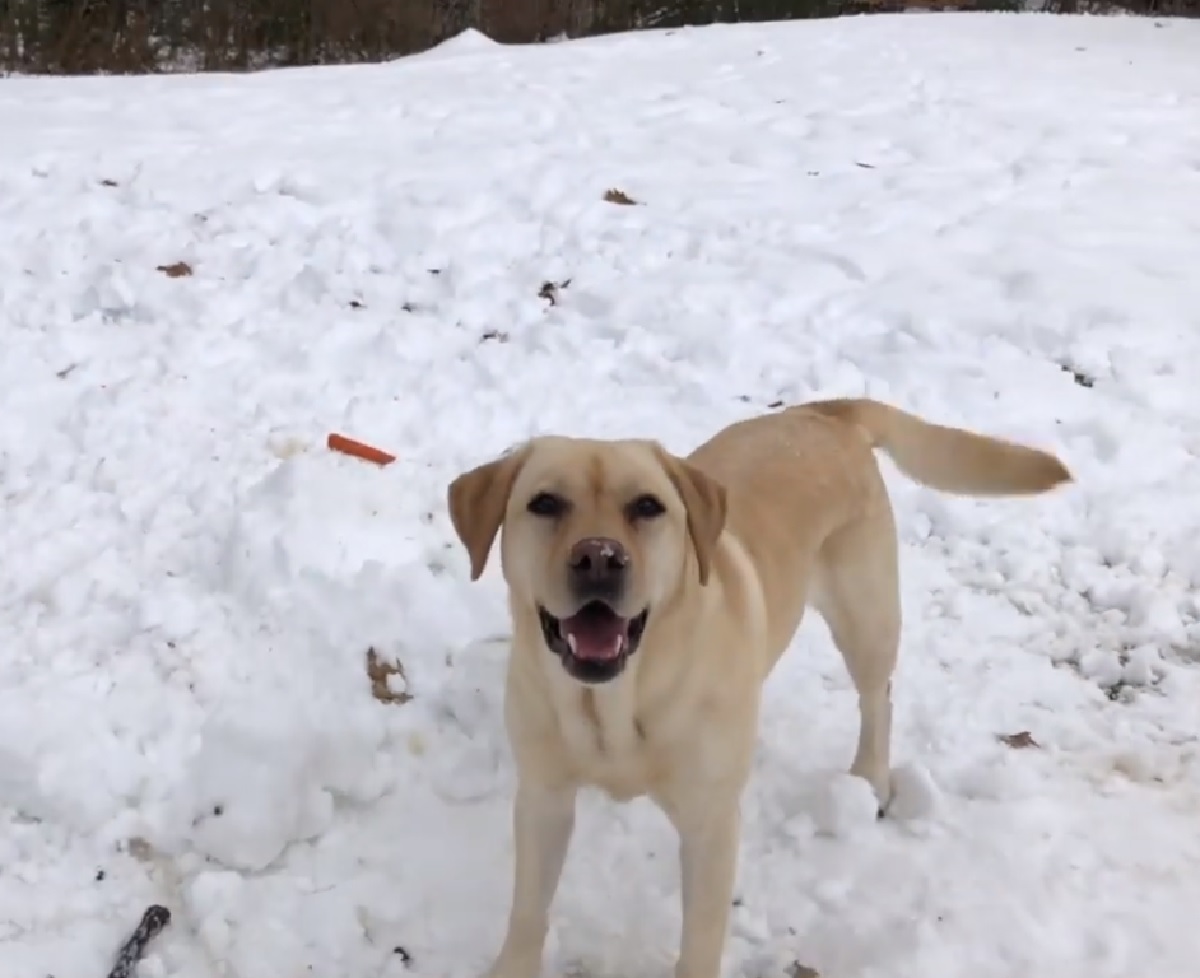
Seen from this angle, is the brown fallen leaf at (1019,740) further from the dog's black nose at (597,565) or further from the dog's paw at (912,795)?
the dog's black nose at (597,565)

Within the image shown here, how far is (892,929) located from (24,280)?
4465 mm

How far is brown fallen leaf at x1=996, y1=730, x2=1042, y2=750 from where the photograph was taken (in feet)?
10.9

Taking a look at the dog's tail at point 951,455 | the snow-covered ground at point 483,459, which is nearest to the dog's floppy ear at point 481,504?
the snow-covered ground at point 483,459

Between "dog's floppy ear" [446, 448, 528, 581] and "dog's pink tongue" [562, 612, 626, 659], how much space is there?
257 millimetres

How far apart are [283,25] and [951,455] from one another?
9.54m

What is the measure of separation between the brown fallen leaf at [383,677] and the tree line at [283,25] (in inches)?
327

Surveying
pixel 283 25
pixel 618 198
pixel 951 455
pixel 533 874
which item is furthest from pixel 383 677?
pixel 283 25

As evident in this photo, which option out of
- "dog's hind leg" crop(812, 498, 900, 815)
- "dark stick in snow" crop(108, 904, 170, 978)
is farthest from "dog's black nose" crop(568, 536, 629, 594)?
"dark stick in snow" crop(108, 904, 170, 978)

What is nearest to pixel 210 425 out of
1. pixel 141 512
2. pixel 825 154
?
pixel 141 512

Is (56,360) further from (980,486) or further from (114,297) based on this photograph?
(980,486)

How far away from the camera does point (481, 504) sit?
7.73 feet

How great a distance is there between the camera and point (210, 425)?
14.5 ft

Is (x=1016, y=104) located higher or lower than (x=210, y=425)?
higher

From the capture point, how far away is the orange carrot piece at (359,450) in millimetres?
4270
